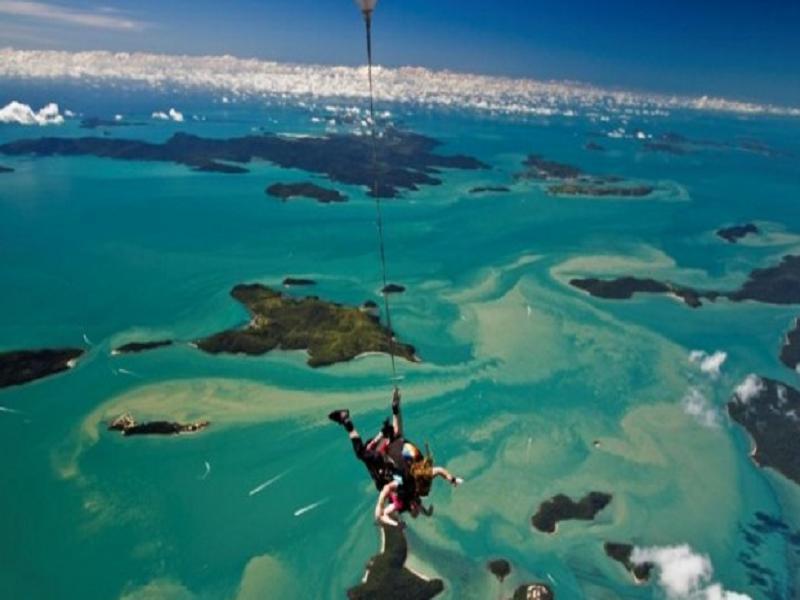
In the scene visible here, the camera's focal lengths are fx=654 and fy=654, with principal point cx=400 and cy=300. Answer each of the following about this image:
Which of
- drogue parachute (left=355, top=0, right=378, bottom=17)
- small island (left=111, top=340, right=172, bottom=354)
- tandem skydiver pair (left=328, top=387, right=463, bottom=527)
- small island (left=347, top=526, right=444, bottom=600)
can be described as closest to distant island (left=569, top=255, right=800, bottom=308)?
small island (left=111, top=340, right=172, bottom=354)

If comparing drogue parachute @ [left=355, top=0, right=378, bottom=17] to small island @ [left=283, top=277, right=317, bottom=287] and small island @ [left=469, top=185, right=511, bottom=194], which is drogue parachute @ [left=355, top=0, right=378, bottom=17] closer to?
small island @ [left=283, top=277, right=317, bottom=287]

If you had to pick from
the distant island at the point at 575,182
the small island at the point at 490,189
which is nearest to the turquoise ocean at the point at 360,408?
the small island at the point at 490,189

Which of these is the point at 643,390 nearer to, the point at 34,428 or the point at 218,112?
the point at 34,428

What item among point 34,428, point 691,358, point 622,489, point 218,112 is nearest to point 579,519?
point 622,489

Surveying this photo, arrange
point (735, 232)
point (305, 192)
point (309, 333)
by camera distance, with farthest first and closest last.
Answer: point (305, 192), point (735, 232), point (309, 333)

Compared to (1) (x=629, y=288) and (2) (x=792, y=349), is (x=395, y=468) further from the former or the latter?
(1) (x=629, y=288)

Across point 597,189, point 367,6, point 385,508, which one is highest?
point 367,6

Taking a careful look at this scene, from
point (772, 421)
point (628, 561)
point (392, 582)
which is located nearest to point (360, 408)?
point (392, 582)
